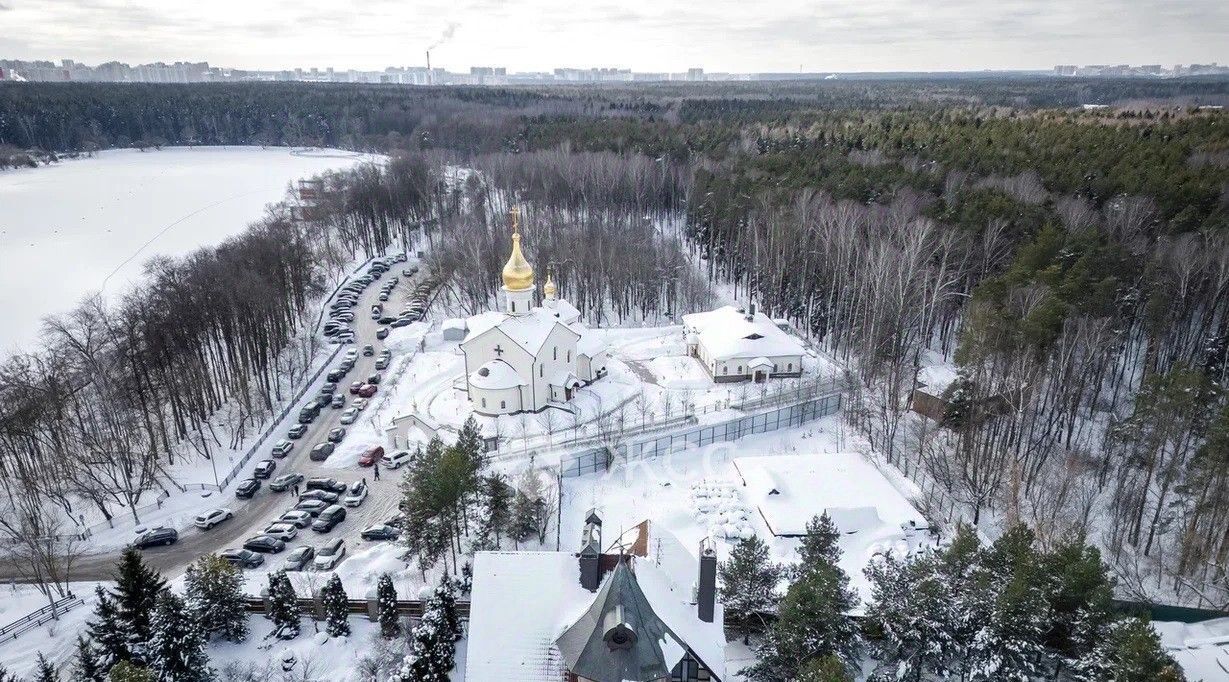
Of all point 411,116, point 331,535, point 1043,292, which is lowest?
point 331,535

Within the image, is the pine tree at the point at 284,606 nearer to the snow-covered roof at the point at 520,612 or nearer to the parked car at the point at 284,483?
the snow-covered roof at the point at 520,612

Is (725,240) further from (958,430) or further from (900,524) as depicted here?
(900,524)

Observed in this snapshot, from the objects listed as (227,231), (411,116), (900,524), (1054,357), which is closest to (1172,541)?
(1054,357)

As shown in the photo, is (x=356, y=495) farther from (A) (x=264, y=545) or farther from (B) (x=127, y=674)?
(B) (x=127, y=674)

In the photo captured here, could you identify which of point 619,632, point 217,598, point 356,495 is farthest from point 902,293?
point 217,598

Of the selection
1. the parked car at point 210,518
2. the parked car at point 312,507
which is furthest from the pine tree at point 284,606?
the parked car at point 210,518

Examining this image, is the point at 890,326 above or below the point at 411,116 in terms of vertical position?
below
